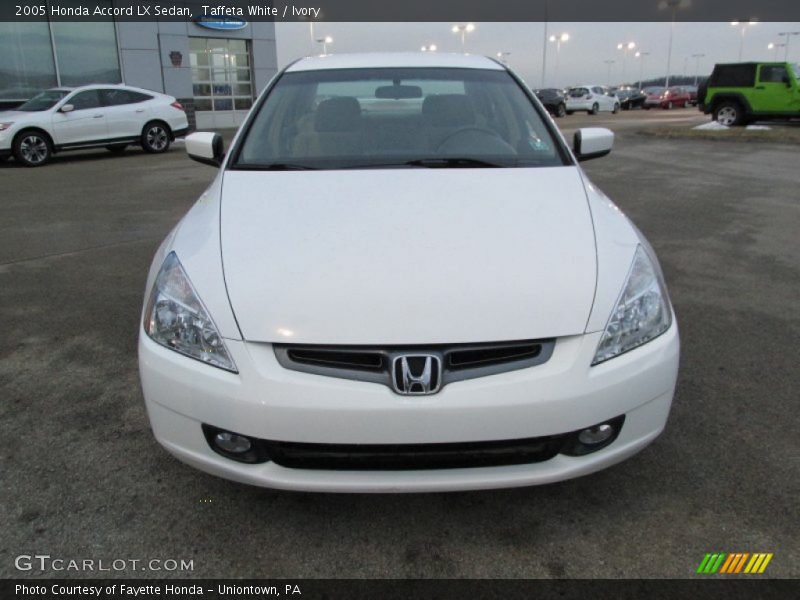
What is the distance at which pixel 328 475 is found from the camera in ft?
6.40

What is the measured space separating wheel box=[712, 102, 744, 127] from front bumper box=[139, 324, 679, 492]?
19.7m

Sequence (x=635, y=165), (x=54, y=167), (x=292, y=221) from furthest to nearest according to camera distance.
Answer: (x=54, y=167), (x=635, y=165), (x=292, y=221)

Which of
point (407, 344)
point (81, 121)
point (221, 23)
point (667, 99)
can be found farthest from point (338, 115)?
point (667, 99)

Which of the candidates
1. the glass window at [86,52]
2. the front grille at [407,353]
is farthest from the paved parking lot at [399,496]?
the glass window at [86,52]

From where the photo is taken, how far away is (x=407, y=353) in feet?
6.27

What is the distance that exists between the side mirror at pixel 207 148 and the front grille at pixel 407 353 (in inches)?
78.4

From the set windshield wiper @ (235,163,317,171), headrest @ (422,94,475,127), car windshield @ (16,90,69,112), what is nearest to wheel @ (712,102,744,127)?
car windshield @ (16,90,69,112)

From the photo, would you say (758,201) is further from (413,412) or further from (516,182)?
(413,412)

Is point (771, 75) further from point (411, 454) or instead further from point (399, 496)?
point (411, 454)

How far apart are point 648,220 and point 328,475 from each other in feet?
19.2

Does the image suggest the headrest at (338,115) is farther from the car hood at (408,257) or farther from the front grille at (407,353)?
the front grille at (407,353)
